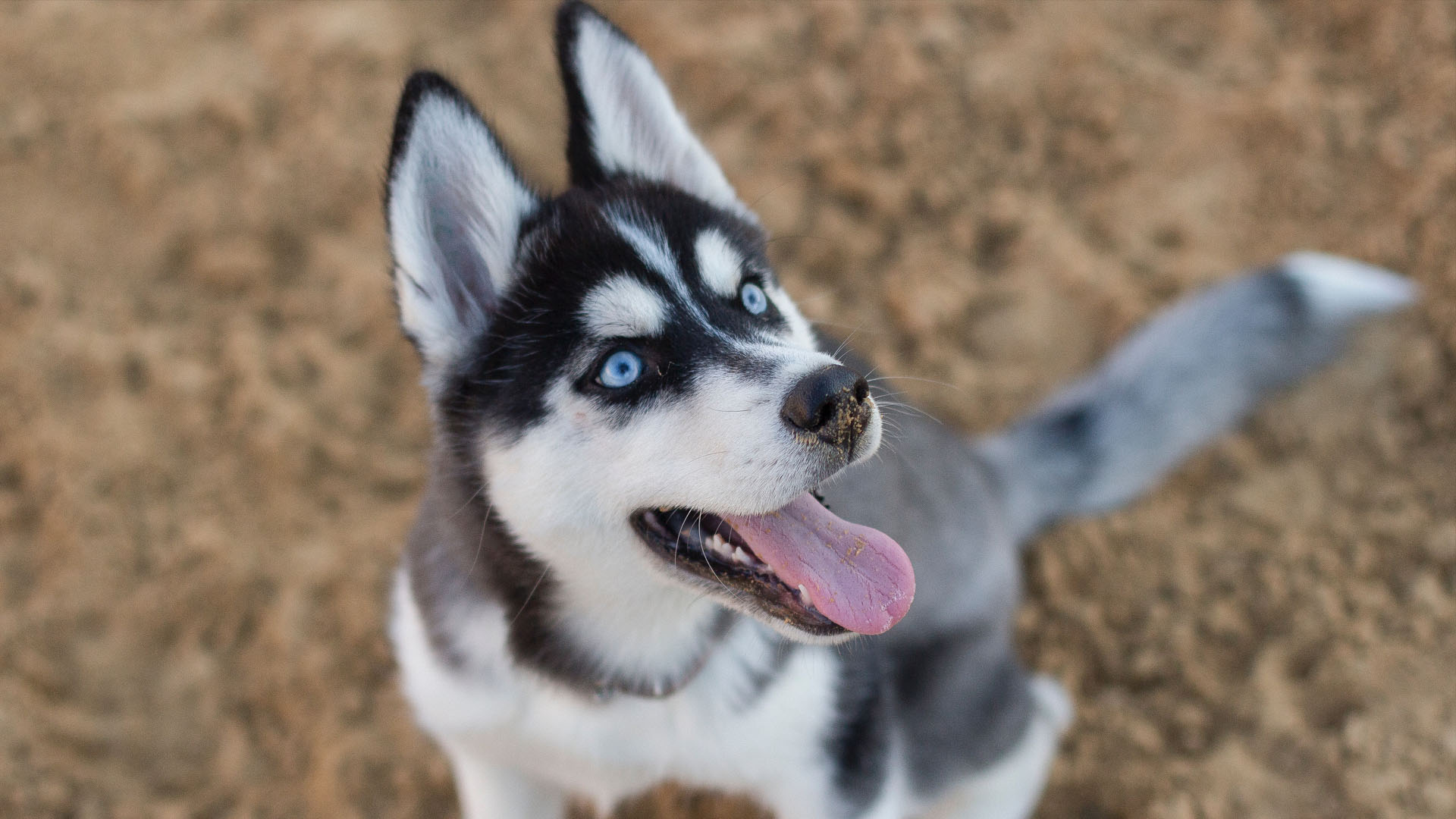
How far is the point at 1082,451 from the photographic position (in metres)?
3.61

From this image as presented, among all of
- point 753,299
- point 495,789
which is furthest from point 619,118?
point 495,789

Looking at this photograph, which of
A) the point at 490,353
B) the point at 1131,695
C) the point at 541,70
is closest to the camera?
the point at 490,353

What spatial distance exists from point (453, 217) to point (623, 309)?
44 centimetres

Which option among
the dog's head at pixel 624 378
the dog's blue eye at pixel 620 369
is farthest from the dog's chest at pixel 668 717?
the dog's blue eye at pixel 620 369

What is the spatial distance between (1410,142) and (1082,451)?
7.86 ft

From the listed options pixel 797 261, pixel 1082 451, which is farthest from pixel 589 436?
pixel 797 261

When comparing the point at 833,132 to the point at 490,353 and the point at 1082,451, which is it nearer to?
the point at 1082,451

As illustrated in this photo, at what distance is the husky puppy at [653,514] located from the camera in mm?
2057

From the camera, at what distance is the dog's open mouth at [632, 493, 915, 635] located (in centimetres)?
208

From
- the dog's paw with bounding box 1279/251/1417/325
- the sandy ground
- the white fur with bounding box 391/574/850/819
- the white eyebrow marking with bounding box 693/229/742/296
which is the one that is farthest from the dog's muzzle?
the dog's paw with bounding box 1279/251/1417/325

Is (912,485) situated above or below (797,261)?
above

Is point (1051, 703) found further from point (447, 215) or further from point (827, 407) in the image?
point (447, 215)

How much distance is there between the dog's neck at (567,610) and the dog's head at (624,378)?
76 mm

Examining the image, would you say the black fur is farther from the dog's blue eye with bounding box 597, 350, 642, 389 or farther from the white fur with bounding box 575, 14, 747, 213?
the white fur with bounding box 575, 14, 747, 213
